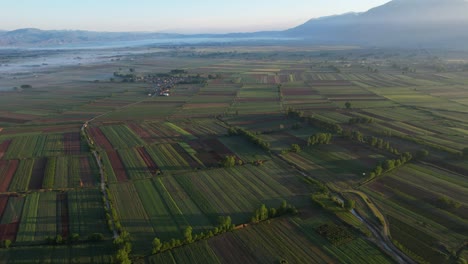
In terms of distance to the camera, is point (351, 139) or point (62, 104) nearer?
point (351, 139)

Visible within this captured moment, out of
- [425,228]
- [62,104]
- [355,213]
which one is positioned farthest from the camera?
[62,104]

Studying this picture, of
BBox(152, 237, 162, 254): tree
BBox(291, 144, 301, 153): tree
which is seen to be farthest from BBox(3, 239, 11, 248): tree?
BBox(291, 144, 301, 153): tree

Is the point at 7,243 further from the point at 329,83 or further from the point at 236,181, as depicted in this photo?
the point at 329,83

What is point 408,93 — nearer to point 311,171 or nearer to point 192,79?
point 311,171

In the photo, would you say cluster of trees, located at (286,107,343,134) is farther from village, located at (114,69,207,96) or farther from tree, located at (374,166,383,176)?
village, located at (114,69,207,96)

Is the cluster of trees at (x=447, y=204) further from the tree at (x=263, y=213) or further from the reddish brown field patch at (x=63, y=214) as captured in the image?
the reddish brown field patch at (x=63, y=214)

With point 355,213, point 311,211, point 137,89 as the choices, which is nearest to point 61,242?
point 311,211

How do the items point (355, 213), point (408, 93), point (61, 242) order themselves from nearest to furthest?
point (61, 242) → point (355, 213) → point (408, 93)
